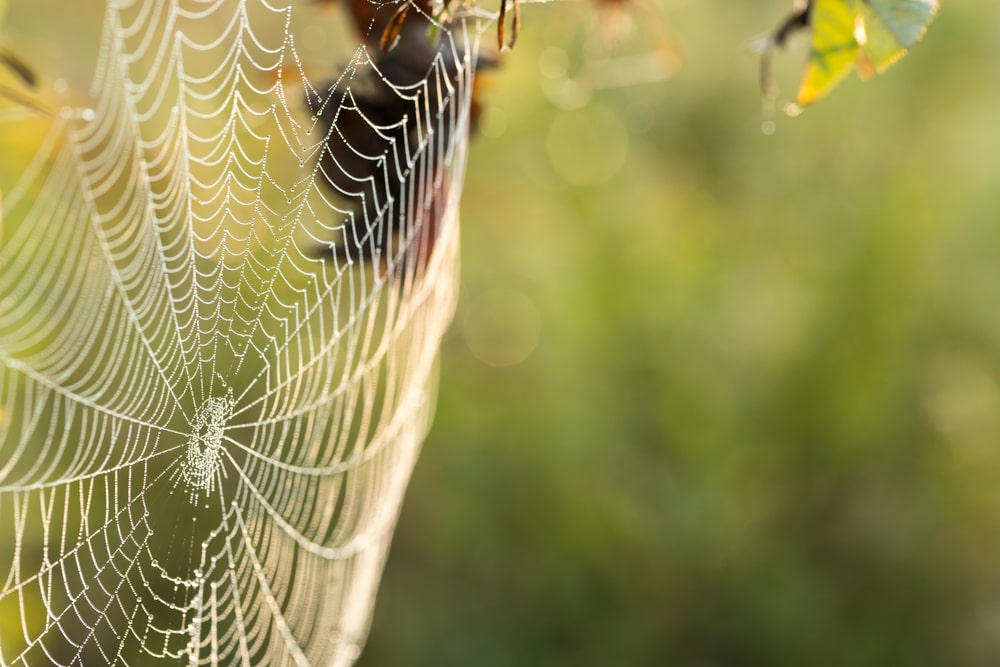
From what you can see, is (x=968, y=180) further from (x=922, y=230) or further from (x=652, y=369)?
(x=652, y=369)

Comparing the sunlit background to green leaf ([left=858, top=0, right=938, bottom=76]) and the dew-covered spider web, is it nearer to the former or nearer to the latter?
the dew-covered spider web

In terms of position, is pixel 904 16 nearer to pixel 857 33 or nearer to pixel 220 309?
pixel 857 33

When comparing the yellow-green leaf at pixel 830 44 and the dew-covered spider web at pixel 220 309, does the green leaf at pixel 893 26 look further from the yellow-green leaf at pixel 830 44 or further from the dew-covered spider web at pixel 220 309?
the dew-covered spider web at pixel 220 309

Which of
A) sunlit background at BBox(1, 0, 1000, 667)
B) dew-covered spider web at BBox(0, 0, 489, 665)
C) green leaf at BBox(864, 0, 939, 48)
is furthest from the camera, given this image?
sunlit background at BBox(1, 0, 1000, 667)

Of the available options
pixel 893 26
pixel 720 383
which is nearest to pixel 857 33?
pixel 893 26

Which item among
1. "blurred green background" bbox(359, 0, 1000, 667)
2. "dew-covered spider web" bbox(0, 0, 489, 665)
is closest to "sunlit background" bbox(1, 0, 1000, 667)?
"blurred green background" bbox(359, 0, 1000, 667)

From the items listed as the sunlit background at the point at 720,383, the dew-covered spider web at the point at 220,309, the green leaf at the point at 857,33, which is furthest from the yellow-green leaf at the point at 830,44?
the sunlit background at the point at 720,383

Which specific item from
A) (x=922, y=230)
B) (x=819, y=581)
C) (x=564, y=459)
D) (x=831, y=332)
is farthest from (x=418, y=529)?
(x=922, y=230)
